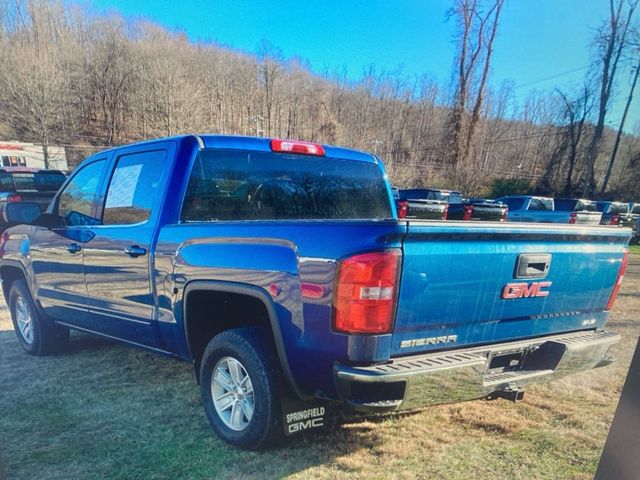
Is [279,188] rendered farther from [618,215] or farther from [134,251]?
[618,215]

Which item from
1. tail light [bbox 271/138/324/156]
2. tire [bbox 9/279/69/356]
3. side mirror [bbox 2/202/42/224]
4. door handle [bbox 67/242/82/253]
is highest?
tail light [bbox 271/138/324/156]

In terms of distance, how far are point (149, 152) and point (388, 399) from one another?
7.89ft

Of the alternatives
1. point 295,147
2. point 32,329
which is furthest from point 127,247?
point 32,329

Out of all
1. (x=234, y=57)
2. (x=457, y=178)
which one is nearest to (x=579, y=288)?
(x=234, y=57)

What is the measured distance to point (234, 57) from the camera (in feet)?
28.2

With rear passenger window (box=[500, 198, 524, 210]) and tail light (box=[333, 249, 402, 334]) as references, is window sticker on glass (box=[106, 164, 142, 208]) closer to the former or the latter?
tail light (box=[333, 249, 402, 334])

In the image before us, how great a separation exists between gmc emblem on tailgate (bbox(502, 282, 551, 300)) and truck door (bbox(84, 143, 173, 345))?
7.28 feet

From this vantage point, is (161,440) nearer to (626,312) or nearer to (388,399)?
(388,399)

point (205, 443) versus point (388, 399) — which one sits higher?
point (388, 399)

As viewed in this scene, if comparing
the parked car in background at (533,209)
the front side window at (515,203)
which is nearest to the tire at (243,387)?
the parked car in background at (533,209)

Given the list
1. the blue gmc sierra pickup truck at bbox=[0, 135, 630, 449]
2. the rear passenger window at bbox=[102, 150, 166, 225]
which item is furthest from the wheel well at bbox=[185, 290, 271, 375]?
the rear passenger window at bbox=[102, 150, 166, 225]

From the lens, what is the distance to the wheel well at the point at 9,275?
Result: 4367 mm

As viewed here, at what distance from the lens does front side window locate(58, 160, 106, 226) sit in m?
3.54

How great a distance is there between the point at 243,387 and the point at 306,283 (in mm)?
943
